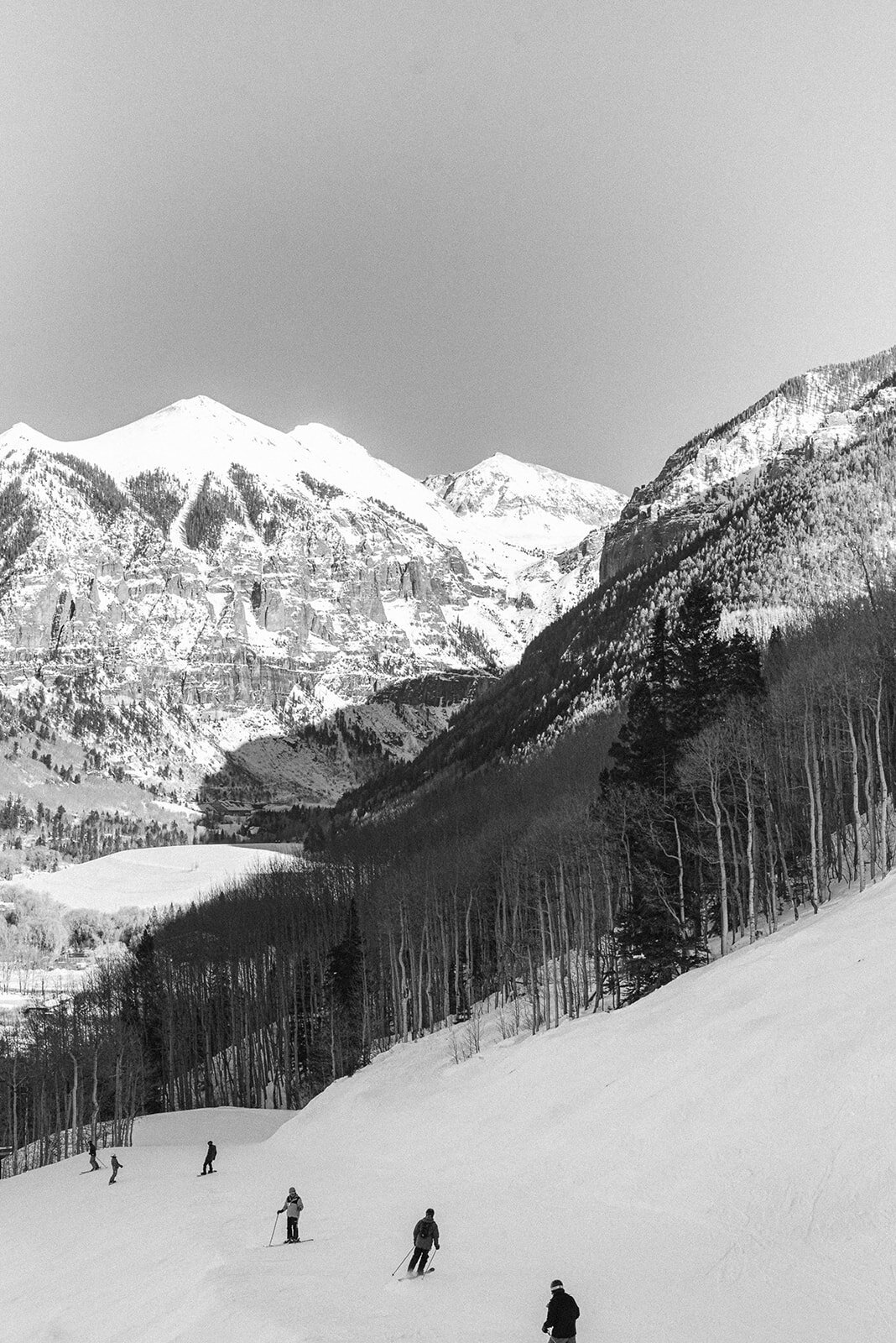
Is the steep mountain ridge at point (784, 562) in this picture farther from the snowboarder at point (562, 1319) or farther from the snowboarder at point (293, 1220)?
the snowboarder at point (562, 1319)

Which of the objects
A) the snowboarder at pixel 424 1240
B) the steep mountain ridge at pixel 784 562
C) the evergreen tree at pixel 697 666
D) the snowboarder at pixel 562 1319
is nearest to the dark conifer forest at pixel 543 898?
the evergreen tree at pixel 697 666

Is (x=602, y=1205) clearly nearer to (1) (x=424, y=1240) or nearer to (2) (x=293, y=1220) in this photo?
(1) (x=424, y=1240)

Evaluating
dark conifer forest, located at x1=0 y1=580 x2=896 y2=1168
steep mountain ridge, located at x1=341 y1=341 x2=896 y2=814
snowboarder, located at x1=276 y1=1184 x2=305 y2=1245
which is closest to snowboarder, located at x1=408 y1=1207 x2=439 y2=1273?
snowboarder, located at x1=276 y1=1184 x2=305 y2=1245

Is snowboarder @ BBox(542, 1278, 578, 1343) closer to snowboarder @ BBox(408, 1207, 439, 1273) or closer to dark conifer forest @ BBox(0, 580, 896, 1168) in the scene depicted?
snowboarder @ BBox(408, 1207, 439, 1273)

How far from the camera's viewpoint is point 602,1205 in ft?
77.6

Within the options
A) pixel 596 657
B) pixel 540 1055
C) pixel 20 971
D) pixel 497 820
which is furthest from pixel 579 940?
pixel 20 971

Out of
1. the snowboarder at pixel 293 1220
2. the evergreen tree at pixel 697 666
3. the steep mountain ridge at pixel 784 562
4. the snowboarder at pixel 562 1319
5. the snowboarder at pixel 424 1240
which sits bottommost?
the snowboarder at pixel 293 1220

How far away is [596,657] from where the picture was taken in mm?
197500

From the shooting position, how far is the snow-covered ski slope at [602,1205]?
17.1 metres

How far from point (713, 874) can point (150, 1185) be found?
104ft

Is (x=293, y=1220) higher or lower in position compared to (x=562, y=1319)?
lower

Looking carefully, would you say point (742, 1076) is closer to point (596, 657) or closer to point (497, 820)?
point (497, 820)

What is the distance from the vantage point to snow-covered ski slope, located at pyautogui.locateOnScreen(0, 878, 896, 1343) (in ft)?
56.0

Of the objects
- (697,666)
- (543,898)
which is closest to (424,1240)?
(697,666)
